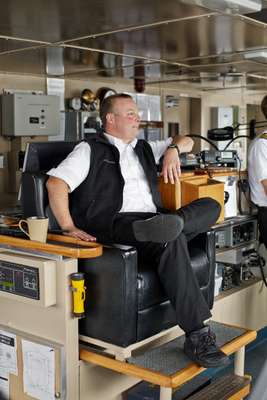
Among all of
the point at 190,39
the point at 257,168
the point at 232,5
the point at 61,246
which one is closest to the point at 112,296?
the point at 61,246

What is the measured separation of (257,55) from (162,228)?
9.98ft

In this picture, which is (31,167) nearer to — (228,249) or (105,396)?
(105,396)

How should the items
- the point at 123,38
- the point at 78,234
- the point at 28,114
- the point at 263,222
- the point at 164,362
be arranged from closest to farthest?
the point at 164,362 < the point at 78,234 < the point at 263,222 < the point at 123,38 < the point at 28,114

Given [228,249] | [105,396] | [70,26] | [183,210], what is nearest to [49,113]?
[70,26]

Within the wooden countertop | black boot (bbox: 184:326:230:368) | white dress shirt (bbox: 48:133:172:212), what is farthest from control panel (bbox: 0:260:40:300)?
black boot (bbox: 184:326:230:368)

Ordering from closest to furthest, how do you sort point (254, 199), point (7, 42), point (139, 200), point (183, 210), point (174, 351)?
point (174, 351) → point (183, 210) → point (139, 200) → point (254, 199) → point (7, 42)

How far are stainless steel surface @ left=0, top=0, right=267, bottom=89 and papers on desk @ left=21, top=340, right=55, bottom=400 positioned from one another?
6.03ft

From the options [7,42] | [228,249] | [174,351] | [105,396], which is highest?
[7,42]

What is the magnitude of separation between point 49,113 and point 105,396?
144 inches

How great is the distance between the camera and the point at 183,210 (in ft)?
9.45

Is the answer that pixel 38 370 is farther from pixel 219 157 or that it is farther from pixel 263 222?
pixel 219 157

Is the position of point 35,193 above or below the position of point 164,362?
above

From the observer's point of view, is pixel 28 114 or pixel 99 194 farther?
pixel 28 114

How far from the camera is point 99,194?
2.96 m
